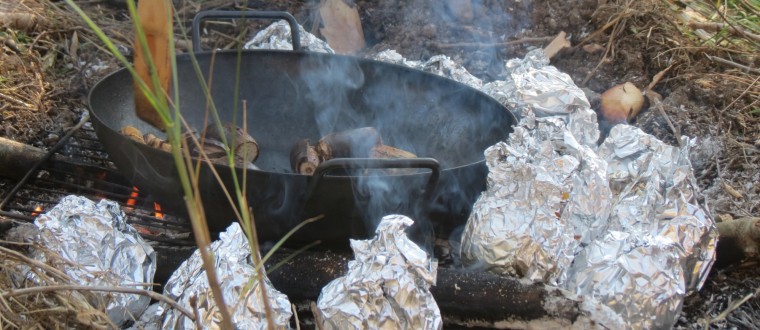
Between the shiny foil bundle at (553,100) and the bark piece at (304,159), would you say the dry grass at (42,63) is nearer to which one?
the bark piece at (304,159)

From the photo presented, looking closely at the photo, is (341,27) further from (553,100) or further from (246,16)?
(553,100)

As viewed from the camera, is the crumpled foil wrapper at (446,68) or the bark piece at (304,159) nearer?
the bark piece at (304,159)

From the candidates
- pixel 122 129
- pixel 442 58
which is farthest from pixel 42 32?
pixel 442 58

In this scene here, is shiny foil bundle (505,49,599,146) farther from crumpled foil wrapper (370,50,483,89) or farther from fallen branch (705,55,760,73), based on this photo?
fallen branch (705,55,760,73)

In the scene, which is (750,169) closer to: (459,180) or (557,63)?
(557,63)

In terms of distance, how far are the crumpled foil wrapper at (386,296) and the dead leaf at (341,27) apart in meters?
1.89

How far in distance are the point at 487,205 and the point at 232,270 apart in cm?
70

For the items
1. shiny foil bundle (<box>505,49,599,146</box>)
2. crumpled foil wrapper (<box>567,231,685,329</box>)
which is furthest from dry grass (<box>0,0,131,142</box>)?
crumpled foil wrapper (<box>567,231,685,329</box>)

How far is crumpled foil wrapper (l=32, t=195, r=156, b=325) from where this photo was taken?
1.82 m

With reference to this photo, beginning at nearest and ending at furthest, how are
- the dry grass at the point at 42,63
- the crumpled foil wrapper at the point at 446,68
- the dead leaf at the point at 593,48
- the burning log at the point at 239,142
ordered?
1. the burning log at the point at 239,142
2. the dry grass at the point at 42,63
3. the crumpled foil wrapper at the point at 446,68
4. the dead leaf at the point at 593,48

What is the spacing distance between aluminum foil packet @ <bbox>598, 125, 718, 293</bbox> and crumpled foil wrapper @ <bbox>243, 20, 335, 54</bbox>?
1.28m

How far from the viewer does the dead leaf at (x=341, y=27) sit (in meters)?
3.48

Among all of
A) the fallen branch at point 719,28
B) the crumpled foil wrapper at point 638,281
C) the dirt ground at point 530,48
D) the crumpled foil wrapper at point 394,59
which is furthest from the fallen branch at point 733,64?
the crumpled foil wrapper at point 638,281

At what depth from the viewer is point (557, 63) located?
3.38 meters
